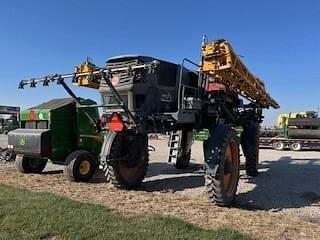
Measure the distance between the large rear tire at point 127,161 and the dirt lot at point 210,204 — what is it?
12.7 inches

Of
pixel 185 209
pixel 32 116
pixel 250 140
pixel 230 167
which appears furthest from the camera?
pixel 250 140

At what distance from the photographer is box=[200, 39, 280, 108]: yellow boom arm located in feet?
27.7

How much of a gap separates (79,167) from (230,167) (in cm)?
423

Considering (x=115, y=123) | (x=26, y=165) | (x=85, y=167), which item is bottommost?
(x=26, y=165)

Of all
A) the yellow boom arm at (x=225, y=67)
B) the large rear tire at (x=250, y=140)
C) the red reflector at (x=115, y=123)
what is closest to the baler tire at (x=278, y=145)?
the large rear tire at (x=250, y=140)

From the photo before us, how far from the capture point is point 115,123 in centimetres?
845

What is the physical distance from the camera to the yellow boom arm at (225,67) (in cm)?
843

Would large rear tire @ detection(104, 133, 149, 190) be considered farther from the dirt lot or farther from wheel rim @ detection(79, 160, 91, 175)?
wheel rim @ detection(79, 160, 91, 175)

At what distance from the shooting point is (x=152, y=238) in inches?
206

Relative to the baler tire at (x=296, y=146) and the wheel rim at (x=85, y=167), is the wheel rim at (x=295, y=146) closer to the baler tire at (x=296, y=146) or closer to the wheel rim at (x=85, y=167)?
the baler tire at (x=296, y=146)

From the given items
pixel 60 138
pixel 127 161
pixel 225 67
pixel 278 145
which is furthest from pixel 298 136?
pixel 225 67

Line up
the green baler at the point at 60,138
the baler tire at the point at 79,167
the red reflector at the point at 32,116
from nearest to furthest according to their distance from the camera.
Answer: the baler tire at the point at 79,167 → the green baler at the point at 60,138 → the red reflector at the point at 32,116

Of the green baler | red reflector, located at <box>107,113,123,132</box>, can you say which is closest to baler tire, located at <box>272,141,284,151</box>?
the green baler

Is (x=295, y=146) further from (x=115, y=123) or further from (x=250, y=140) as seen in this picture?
(x=115, y=123)
